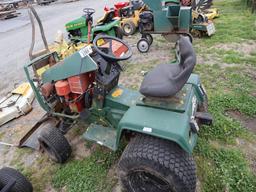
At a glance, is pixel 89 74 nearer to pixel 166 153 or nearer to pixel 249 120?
pixel 166 153

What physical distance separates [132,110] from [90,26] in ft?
12.3

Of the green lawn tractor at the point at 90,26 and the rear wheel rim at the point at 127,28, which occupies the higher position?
the green lawn tractor at the point at 90,26

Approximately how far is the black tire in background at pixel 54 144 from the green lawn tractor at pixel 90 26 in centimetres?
313

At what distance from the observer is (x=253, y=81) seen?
357 centimetres

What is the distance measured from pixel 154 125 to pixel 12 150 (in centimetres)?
205

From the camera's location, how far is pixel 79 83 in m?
2.29

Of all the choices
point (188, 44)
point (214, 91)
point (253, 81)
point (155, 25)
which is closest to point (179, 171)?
point (188, 44)

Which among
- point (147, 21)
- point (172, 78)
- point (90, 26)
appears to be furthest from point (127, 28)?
point (172, 78)

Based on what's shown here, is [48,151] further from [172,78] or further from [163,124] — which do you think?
[172,78]

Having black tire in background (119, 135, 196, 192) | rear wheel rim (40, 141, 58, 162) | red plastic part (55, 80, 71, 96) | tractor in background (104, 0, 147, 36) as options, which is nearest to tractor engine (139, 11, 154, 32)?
tractor in background (104, 0, 147, 36)

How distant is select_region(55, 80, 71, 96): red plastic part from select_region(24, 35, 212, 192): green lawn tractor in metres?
0.01

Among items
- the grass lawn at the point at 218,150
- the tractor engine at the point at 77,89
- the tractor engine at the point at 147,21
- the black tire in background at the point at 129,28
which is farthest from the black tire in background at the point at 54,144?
the black tire in background at the point at 129,28

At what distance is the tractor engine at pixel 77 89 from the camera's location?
231 centimetres

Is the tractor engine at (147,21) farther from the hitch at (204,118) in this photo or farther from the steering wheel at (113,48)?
the hitch at (204,118)
